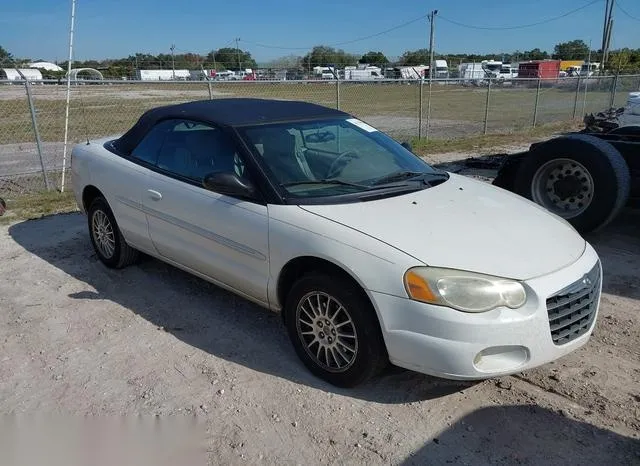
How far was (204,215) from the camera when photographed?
11.8ft

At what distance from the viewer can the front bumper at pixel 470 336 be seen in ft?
8.41

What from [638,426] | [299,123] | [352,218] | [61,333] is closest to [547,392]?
[638,426]

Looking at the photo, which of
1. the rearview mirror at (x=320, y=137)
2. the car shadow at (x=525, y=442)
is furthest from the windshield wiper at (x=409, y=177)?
the car shadow at (x=525, y=442)

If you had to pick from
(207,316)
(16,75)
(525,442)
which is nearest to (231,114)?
(207,316)

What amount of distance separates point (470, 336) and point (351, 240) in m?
0.77

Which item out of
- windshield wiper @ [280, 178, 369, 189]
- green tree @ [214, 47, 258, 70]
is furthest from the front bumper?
green tree @ [214, 47, 258, 70]

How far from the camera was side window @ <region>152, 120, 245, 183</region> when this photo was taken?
3611 mm

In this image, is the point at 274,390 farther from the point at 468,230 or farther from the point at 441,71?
the point at 441,71

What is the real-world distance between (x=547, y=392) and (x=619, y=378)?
1.61ft

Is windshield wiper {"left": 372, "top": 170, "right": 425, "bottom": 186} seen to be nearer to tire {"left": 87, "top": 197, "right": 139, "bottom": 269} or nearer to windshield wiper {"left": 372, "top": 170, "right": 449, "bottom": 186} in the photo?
windshield wiper {"left": 372, "top": 170, "right": 449, "bottom": 186}

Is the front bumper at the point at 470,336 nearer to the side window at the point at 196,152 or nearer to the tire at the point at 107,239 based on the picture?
the side window at the point at 196,152

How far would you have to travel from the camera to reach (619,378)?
3113mm

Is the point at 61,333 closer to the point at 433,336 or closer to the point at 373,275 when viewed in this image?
the point at 373,275

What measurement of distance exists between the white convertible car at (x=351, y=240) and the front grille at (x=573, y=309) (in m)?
0.01
